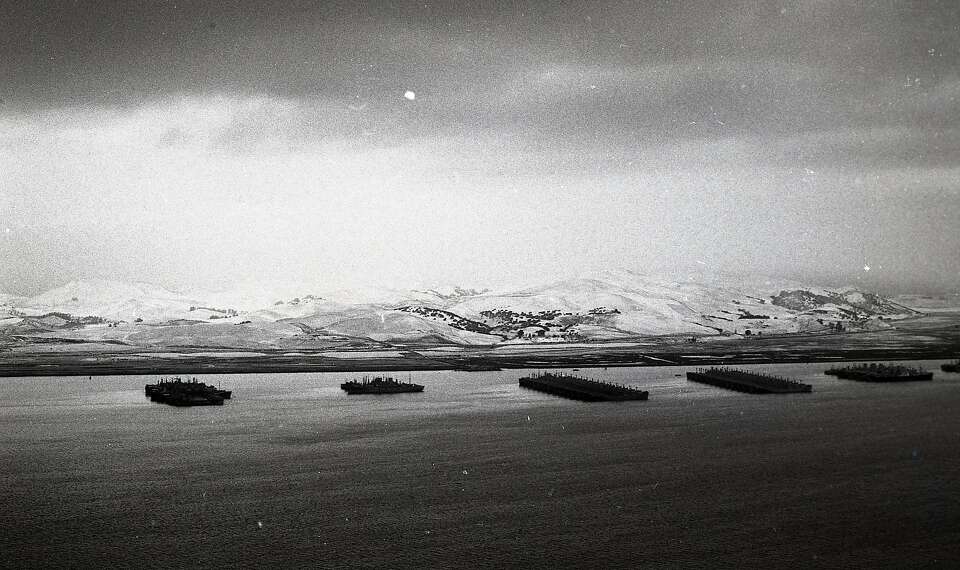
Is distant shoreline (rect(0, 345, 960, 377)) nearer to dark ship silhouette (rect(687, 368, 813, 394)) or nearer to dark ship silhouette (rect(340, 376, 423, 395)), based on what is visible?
dark ship silhouette (rect(687, 368, 813, 394))

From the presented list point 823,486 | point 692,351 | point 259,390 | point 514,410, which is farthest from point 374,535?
point 692,351

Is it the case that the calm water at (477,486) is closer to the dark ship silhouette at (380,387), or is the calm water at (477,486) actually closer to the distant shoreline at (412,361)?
the dark ship silhouette at (380,387)

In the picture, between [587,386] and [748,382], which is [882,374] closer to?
[748,382]

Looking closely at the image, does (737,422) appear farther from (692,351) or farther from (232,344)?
(232,344)

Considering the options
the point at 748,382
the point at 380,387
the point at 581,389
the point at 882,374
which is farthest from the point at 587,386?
the point at 882,374

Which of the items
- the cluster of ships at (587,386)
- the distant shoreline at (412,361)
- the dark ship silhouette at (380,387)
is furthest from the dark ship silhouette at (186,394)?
the distant shoreline at (412,361)

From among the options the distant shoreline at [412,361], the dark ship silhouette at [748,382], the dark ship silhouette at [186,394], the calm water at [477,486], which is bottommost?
the calm water at [477,486]
